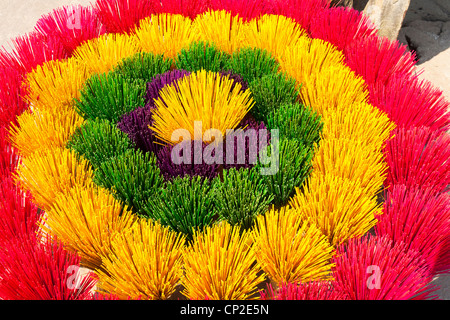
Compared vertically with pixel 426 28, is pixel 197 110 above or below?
below

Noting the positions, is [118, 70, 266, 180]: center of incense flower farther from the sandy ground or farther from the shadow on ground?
the shadow on ground

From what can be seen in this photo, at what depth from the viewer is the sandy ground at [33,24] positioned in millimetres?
1365

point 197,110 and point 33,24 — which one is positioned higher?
point 33,24

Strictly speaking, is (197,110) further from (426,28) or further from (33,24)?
(426,28)

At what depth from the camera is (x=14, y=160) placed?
931mm

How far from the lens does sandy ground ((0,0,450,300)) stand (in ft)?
4.48

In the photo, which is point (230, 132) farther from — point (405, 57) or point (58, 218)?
point (405, 57)

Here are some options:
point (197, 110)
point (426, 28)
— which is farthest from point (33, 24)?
point (426, 28)

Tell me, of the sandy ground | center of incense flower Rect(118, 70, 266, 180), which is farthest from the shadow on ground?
center of incense flower Rect(118, 70, 266, 180)

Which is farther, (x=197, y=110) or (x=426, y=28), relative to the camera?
(x=426, y=28)

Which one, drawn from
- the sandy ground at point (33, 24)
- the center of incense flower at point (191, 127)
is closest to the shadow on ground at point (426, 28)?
the sandy ground at point (33, 24)

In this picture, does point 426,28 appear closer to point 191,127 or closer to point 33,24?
point 191,127

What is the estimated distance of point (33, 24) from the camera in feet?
4.89

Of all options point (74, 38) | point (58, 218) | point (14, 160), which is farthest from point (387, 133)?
point (74, 38)
